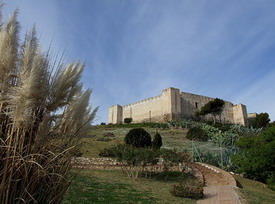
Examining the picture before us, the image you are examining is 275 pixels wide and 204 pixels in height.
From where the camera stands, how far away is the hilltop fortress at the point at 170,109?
40.0 metres

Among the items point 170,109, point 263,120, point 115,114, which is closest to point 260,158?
point 170,109

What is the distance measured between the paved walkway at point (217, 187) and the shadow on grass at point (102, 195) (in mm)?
1633

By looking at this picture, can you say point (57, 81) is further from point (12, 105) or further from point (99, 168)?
point (99, 168)

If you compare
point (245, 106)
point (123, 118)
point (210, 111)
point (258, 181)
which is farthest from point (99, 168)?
point (245, 106)

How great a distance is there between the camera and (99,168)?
1195 centimetres

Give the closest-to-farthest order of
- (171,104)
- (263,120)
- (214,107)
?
(263,120), (214,107), (171,104)

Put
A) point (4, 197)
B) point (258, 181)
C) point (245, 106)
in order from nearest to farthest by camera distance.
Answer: point (4, 197), point (258, 181), point (245, 106)

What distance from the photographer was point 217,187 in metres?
8.29

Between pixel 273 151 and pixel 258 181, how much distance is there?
1.70 metres

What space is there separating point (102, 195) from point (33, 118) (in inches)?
195

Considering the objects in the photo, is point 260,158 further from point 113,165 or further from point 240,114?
point 240,114

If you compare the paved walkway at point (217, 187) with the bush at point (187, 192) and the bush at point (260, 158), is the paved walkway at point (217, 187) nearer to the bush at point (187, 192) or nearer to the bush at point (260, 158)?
the bush at point (187, 192)

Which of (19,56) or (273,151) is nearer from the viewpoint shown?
(19,56)

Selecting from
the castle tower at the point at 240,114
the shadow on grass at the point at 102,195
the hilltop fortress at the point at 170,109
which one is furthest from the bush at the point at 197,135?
the castle tower at the point at 240,114
